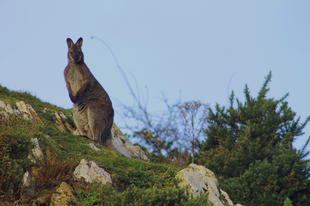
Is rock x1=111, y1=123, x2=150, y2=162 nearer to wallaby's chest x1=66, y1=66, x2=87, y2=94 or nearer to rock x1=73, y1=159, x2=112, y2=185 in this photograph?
wallaby's chest x1=66, y1=66, x2=87, y2=94

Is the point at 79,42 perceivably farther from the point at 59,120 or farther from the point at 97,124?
the point at 59,120

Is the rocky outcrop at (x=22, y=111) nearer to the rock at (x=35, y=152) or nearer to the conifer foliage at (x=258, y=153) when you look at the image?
the rock at (x=35, y=152)

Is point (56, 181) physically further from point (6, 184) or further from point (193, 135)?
point (193, 135)

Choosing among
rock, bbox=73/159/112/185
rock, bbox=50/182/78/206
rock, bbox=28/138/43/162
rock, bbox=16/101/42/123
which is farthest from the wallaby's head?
rock, bbox=50/182/78/206

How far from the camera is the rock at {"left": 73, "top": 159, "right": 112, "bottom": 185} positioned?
661cm

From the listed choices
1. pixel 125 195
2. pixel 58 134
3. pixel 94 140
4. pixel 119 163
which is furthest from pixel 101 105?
pixel 125 195

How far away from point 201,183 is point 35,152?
13.1 ft

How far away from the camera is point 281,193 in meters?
9.56

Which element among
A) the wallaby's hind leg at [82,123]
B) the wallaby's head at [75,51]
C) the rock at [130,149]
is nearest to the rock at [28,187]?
the wallaby's hind leg at [82,123]

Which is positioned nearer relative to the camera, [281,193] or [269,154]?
[281,193]

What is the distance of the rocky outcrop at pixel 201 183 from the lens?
7008 millimetres

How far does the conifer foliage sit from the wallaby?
4.42 metres

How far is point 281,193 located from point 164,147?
8.36 meters

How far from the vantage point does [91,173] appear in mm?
6680
